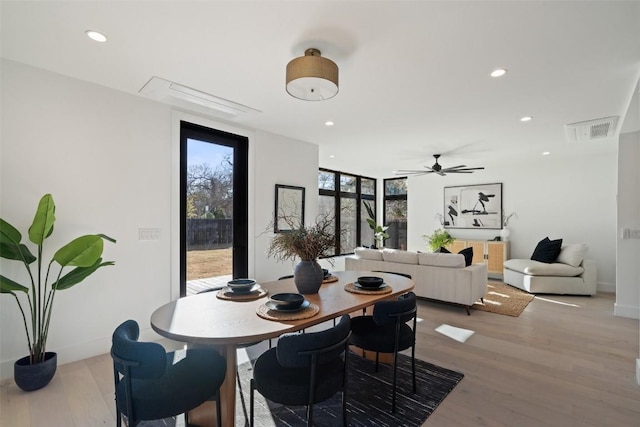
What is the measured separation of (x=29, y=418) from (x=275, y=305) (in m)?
1.84

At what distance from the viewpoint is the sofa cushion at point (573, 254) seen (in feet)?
17.2

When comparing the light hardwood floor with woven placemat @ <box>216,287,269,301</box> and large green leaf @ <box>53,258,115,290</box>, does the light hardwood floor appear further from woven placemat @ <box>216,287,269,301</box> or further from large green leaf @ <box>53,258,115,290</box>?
woven placemat @ <box>216,287,269,301</box>

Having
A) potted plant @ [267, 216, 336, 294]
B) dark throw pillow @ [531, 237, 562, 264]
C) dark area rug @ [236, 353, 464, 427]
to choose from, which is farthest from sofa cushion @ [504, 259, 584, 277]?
potted plant @ [267, 216, 336, 294]

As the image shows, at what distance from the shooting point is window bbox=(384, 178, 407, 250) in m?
8.61

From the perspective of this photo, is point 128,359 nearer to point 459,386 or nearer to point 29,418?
point 29,418

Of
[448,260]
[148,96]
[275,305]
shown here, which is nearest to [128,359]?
[275,305]

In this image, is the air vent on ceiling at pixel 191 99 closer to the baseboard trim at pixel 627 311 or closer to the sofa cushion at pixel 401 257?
the sofa cushion at pixel 401 257

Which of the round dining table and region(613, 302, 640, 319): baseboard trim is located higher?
the round dining table

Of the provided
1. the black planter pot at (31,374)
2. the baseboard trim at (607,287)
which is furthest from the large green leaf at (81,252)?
the baseboard trim at (607,287)

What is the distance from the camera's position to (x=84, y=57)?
244 centimetres

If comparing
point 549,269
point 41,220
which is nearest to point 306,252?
point 41,220

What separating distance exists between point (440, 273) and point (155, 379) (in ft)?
12.5

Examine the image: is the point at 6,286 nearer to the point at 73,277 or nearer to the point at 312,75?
the point at 73,277

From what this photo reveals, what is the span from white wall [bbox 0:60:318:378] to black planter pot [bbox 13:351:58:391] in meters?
0.32
